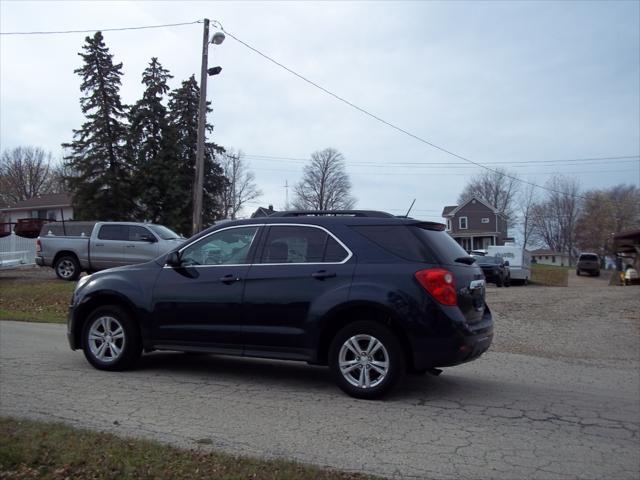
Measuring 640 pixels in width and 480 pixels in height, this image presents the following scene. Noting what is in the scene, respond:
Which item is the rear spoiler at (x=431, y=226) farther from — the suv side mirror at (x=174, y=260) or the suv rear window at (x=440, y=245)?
the suv side mirror at (x=174, y=260)

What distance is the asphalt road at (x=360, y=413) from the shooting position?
4457 millimetres

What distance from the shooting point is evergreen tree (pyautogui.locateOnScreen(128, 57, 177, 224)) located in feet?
112

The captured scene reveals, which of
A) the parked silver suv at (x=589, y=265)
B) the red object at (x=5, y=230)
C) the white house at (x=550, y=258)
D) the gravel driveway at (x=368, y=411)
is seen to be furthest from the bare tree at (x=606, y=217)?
the gravel driveway at (x=368, y=411)

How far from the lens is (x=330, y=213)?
6570mm

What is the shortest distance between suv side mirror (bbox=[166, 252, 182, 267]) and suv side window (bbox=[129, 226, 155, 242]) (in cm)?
1096

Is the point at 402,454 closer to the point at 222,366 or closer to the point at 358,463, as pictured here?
the point at 358,463

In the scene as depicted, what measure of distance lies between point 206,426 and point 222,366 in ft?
8.16

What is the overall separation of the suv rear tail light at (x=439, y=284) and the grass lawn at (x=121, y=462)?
2.09 m

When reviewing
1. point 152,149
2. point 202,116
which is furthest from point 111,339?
point 152,149

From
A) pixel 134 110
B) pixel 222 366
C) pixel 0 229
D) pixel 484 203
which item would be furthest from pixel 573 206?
pixel 222 366

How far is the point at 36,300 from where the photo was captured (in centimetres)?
1577

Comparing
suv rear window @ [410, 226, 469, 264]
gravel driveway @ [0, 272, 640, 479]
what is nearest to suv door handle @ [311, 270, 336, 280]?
suv rear window @ [410, 226, 469, 264]

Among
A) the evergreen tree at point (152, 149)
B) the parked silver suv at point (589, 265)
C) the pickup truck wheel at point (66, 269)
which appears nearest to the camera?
the pickup truck wheel at point (66, 269)

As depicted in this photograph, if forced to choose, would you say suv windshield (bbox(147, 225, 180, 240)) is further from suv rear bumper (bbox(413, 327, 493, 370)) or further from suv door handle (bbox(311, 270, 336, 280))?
suv rear bumper (bbox(413, 327, 493, 370))
